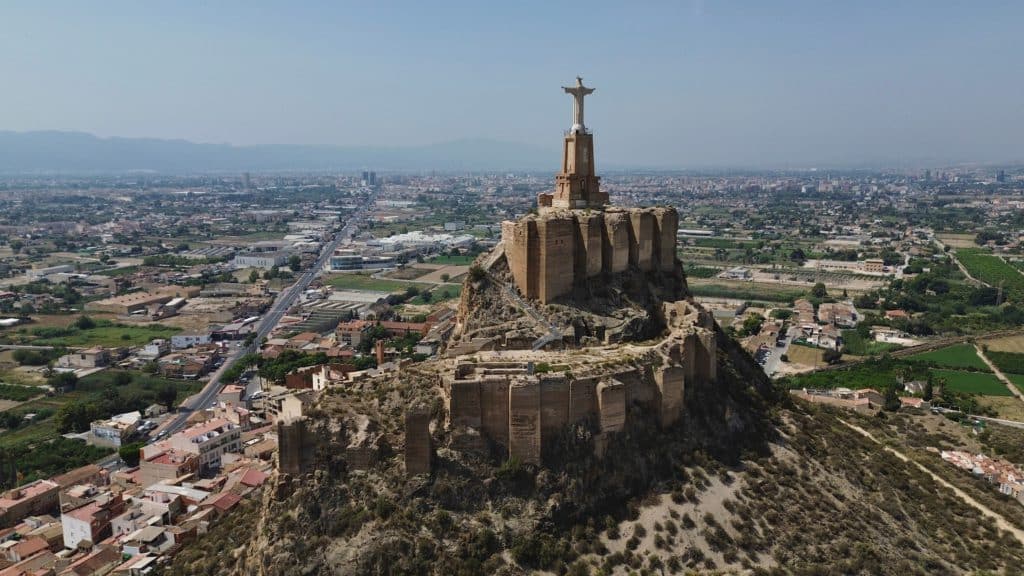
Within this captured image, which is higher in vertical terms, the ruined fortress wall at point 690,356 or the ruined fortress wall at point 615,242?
the ruined fortress wall at point 615,242

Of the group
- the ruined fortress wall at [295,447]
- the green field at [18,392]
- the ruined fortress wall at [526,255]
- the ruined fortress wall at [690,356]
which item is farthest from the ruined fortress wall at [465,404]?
the green field at [18,392]

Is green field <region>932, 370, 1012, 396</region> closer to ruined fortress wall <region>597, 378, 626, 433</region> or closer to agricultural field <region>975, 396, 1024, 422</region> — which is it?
agricultural field <region>975, 396, 1024, 422</region>

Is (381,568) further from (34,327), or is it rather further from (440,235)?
(440,235)

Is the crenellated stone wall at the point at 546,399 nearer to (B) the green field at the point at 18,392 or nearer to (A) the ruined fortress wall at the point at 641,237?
(A) the ruined fortress wall at the point at 641,237

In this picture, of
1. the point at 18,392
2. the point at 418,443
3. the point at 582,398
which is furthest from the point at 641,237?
the point at 18,392

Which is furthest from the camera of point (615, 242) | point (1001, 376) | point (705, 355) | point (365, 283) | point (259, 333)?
point (365, 283)

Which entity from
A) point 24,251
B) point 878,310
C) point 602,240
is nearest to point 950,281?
point 878,310

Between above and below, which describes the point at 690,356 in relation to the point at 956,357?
above

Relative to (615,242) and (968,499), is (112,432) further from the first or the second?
(968,499)
